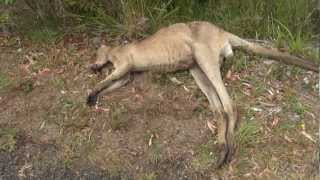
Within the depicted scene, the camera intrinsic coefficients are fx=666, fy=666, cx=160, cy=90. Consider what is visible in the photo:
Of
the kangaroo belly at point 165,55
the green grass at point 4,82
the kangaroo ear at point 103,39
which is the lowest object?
the kangaroo ear at point 103,39

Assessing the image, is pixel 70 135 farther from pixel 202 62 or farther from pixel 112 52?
pixel 202 62

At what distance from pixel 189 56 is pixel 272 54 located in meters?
0.64

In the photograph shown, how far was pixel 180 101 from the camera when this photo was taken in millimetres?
4918

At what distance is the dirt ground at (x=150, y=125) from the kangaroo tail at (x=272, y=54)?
0.38 feet

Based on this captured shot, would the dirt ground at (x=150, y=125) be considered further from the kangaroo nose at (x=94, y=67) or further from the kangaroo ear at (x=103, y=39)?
the kangaroo ear at (x=103, y=39)

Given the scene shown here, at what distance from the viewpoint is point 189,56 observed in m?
4.88

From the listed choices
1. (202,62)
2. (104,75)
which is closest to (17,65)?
(104,75)

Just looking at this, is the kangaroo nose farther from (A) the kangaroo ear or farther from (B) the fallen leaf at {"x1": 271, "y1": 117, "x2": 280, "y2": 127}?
(B) the fallen leaf at {"x1": 271, "y1": 117, "x2": 280, "y2": 127}

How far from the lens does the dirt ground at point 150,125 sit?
4.48m

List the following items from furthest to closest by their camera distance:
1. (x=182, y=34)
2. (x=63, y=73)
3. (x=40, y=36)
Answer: (x=40, y=36)
(x=63, y=73)
(x=182, y=34)

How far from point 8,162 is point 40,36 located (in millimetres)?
1370

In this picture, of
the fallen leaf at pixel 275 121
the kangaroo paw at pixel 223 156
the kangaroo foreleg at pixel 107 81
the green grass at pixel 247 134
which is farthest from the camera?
the kangaroo foreleg at pixel 107 81

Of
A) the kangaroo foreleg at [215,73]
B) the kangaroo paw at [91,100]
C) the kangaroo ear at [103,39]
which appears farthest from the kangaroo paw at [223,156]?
the kangaroo ear at [103,39]

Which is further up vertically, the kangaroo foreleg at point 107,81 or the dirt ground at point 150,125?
the kangaroo foreleg at point 107,81
